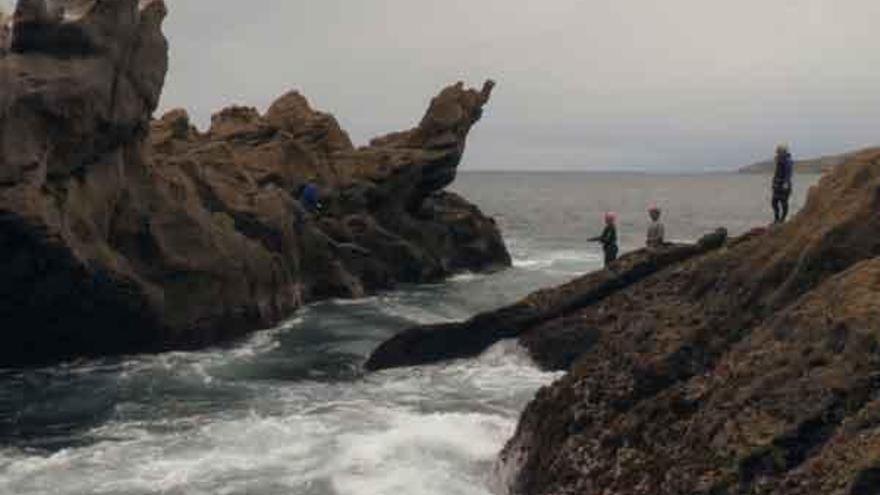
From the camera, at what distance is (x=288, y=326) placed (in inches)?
1419

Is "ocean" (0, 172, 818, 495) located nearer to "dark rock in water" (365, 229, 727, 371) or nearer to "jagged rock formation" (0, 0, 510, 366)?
"dark rock in water" (365, 229, 727, 371)

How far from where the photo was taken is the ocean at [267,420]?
16.6 metres

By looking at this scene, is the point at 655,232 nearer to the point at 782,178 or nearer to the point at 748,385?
the point at 782,178

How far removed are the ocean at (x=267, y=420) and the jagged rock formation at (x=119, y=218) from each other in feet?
4.62

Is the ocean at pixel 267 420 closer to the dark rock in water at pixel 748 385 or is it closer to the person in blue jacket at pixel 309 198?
the dark rock in water at pixel 748 385

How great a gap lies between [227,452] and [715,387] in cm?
957

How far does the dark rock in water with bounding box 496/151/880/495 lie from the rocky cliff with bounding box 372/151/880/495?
2cm

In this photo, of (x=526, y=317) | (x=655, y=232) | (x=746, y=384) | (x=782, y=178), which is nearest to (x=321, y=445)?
(x=526, y=317)

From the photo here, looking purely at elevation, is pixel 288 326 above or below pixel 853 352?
below

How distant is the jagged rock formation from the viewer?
89.2 ft

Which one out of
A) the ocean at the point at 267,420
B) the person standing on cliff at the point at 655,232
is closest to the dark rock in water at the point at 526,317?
the ocean at the point at 267,420

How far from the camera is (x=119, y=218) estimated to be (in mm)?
31969

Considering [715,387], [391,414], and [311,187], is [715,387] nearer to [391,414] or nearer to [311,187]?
[391,414]

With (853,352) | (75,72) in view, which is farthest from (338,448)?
(75,72)
